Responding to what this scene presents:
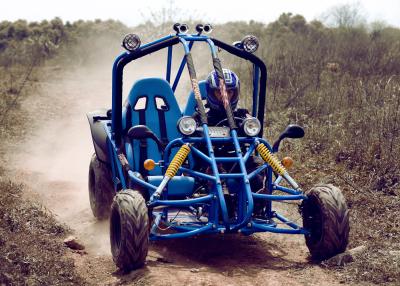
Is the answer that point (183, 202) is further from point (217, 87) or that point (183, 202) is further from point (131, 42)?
point (131, 42)

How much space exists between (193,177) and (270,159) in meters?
0.78

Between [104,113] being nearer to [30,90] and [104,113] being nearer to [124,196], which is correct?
[124,196]

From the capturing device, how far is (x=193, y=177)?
6.35 meters

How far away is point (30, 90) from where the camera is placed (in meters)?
A: 16.5

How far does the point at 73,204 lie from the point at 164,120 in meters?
2.29

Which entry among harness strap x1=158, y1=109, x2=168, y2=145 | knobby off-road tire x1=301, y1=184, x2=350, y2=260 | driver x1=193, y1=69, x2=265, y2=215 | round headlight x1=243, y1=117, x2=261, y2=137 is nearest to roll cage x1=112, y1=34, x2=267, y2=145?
driver x1=193, y1=69, x2=265, y2=215

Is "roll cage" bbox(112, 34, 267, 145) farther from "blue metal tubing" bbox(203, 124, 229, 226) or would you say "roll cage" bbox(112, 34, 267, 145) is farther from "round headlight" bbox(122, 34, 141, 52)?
"blue metal tubing" bbox(203, 124, 229, 226)

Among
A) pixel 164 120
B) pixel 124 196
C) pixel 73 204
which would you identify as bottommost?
pixel 73 204

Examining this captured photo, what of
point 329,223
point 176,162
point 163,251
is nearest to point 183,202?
point 176,162

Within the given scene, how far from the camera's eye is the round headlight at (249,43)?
22.4 feet

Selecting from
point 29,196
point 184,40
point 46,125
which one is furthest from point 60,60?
point 184,40

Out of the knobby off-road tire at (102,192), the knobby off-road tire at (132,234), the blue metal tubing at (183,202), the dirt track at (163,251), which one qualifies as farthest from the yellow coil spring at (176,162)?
the knobby off-road tire at (102,192)

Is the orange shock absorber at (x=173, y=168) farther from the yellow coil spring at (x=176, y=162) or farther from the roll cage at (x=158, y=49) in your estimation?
the roll cage at (x=158, y=49)

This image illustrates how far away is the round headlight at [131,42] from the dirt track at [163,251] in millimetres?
1961
